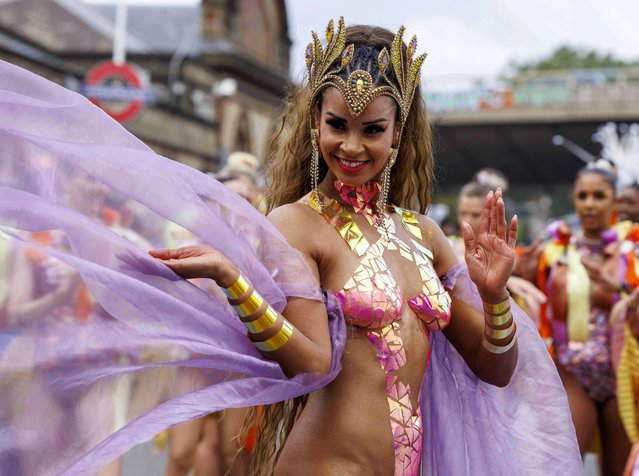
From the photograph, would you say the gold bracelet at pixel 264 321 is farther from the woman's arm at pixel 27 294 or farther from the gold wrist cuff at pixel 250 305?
the woman's arm at pixel 27 294

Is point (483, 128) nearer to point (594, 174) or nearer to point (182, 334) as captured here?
point (594, 174)

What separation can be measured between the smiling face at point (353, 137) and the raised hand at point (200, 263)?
1.65 ft

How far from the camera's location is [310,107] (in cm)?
306

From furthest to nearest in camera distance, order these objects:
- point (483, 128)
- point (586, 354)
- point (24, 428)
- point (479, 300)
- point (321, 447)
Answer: point (483, 128) → point (586, 354) → point (479, 300) → point (321, 447) → point (24, 428)

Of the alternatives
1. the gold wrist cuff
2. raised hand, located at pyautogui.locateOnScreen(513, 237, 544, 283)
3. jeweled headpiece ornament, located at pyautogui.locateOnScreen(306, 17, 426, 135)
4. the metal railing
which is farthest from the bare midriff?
the metal railing

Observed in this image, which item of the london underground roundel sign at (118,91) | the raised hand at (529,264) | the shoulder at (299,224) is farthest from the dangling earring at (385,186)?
the london underground roundel sign at (118,91)

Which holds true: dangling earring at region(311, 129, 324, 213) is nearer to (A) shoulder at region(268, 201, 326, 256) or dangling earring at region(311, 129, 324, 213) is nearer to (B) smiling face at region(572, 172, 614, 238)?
(A) shoulder at region(268, 201, 326, 256)

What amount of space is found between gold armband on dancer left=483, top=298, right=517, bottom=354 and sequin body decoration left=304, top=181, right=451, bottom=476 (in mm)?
143

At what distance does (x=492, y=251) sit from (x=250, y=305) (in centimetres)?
87

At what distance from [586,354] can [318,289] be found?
3.96 metres

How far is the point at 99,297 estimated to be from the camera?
2.54m

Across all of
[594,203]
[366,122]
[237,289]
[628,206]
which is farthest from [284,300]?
[628,206]

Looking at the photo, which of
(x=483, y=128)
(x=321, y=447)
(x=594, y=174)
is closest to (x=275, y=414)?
(x=321, y=447)

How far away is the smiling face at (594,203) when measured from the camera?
6.71m
